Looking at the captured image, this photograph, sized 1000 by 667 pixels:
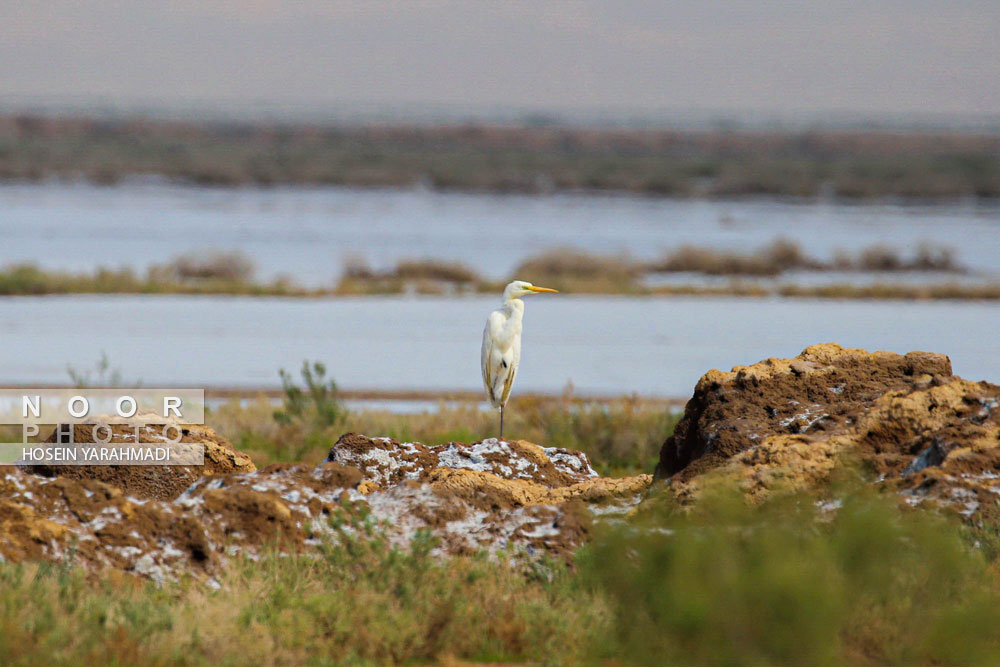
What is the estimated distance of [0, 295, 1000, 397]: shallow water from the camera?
18641 mm

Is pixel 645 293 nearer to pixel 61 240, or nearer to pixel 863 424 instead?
pixel 61 240

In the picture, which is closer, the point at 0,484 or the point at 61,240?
the point at 0,484

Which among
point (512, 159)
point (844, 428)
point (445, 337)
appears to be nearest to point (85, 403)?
point (844, 428)

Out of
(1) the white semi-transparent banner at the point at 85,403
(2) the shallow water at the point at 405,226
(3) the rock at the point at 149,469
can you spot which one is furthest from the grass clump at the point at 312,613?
(2) the shallow water at the point at 405,226

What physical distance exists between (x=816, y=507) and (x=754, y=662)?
1.90m

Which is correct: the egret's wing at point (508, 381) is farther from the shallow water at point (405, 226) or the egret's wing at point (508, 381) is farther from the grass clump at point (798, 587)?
the shallow water at point (405, 226)

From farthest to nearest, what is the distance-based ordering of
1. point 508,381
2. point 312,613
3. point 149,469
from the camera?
point 508,381
point 149,469
point 312,613

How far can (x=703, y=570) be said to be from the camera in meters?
4.71

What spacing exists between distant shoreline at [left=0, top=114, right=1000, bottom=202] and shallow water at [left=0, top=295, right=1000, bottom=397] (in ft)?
185

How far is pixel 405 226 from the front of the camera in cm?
5228

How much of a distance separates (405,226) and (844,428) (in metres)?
45.6

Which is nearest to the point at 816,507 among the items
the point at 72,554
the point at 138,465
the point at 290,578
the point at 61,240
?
the point at 290,578

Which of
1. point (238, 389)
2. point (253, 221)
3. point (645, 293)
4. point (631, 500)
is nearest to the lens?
point (631, 500)

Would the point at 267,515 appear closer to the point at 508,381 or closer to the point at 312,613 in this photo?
the point at 312,613
